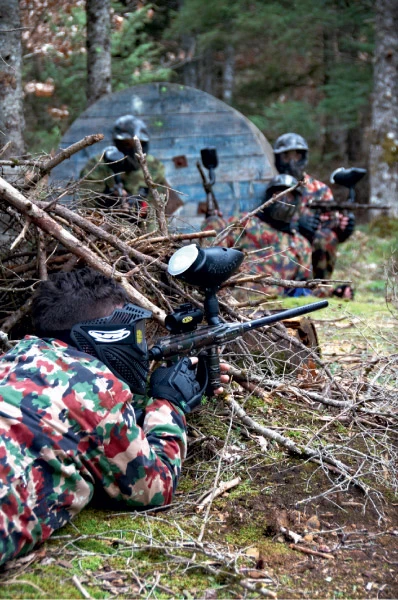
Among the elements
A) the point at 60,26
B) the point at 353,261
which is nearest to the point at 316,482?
the point at 353,261

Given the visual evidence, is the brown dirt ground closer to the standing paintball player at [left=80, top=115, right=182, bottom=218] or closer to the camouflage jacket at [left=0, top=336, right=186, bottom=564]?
the camouflage jacket at [left=0, top=336, right=186, bottom=564]

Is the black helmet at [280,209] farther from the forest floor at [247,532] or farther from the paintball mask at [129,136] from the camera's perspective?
the forest floor at [247,532]

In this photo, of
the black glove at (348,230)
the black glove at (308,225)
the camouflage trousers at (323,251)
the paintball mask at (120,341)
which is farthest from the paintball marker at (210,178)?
the paintball mask at (120,341)

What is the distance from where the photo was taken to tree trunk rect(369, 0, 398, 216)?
1578cm

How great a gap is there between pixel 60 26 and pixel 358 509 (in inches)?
625

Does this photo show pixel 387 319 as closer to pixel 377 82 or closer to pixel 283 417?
pixel 283 417

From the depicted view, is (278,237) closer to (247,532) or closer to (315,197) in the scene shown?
(315,197)

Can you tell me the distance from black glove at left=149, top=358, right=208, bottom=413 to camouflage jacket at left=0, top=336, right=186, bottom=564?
33 centimetres

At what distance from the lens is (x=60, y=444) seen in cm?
249

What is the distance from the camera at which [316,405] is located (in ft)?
13.8

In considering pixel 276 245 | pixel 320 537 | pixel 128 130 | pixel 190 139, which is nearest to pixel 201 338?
pixel 320 537

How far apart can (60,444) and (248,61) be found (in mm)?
25858

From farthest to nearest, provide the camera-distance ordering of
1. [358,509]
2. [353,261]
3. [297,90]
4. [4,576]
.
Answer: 1. [297,90]
2. [353,261]
3. [358,509]
4. [4,576]

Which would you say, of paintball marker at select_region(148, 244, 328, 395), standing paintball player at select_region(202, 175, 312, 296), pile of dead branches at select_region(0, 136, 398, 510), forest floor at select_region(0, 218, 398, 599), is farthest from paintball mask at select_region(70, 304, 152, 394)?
standing paintball player at select_region(202, 175, 312, 296)
